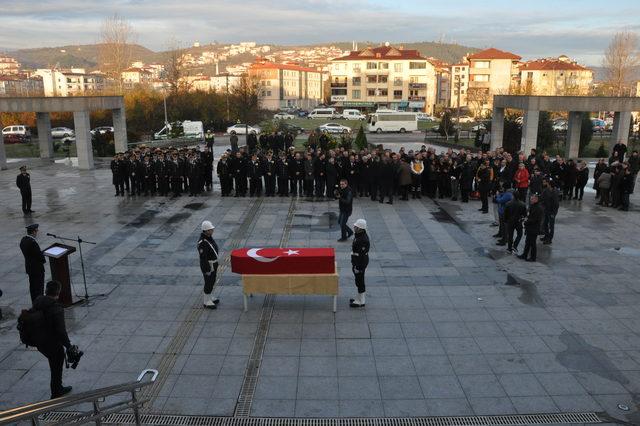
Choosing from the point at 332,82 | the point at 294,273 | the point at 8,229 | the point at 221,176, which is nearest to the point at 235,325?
the point at 294,273

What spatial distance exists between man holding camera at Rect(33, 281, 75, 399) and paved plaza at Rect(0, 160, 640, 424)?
2.32 ft

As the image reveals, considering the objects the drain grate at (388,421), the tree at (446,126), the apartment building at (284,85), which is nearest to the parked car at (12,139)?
the tree at (446,126)

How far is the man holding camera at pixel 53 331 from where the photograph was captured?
21.1 ft

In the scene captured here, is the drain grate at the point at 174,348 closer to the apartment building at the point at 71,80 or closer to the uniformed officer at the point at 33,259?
the uniformed officer at the point at 33,259

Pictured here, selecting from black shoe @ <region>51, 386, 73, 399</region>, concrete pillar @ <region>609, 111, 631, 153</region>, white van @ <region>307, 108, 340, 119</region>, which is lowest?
black shoe @ <region>51, 386, 73, 399</region>

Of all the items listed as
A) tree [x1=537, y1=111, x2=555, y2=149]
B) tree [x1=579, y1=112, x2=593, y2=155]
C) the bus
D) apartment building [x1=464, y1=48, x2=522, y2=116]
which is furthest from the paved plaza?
apartment building [x1=464, y1=48, x2=522, y2=116]

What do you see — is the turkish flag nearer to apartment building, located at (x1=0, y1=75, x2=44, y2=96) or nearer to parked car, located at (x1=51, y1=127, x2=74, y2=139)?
parked car, located at (x1=51, y1=127, x2=74, y2=139)

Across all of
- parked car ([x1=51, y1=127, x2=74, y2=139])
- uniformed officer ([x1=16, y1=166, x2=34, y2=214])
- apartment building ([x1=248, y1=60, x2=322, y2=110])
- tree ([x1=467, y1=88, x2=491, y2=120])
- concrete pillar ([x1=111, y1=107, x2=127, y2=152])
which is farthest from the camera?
apartment building ([x1=248, y1=60, x2=322, y2=110])

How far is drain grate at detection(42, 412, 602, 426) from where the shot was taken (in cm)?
633

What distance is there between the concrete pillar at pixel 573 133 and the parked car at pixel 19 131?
132 ft

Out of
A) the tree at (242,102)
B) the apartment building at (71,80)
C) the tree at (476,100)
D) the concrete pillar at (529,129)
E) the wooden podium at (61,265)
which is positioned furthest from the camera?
the apartment building at (71,80)

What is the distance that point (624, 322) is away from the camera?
909 cm

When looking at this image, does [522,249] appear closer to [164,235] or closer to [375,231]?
[375,231]

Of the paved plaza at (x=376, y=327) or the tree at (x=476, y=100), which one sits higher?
the tree at (x=476, y=100)
